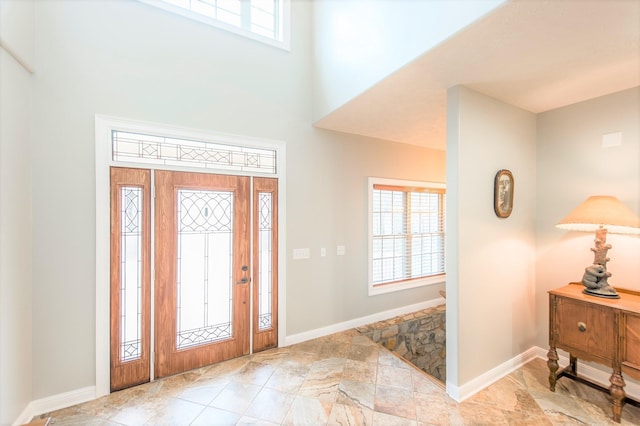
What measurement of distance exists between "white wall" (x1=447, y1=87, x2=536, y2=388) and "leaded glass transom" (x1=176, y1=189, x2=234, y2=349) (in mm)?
2245

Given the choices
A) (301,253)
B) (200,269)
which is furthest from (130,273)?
(301,253)

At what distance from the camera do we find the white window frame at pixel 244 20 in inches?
105

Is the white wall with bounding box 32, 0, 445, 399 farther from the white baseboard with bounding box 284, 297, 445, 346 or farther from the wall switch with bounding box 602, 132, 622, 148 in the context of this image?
the wall switch with bounding box 602, 132, 622, 148

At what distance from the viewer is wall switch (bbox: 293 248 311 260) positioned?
132 inches

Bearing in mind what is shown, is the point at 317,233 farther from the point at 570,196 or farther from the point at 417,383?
the point at 570,196

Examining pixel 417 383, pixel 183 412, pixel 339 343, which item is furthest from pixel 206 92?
pixel 417 383

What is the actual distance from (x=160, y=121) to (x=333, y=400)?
3.02m

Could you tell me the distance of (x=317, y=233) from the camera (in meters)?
3.52

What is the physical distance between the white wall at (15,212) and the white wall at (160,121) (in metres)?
0.08

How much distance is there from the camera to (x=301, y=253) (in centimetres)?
340

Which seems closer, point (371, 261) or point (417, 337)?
point (371, 261)

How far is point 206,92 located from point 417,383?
11.8 feet

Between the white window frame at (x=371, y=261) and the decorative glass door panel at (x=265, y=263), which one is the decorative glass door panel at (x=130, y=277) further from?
the white window frame at (x=371, y=261)

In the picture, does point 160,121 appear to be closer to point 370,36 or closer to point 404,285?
point 370,36
